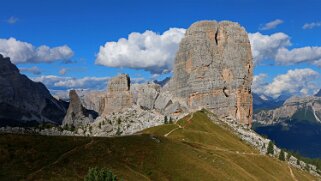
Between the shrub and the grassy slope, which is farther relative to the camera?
the grassy slope

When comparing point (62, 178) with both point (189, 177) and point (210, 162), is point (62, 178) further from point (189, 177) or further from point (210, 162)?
point (210, 162)

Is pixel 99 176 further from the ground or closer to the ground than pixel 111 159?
further from the ground

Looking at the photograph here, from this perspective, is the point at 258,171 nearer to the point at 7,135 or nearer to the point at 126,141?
the point at 126,141

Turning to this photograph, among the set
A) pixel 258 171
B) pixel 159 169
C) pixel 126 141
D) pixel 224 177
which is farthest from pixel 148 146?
pixel 258 171

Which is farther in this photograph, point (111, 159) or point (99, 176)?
point (111, 159)

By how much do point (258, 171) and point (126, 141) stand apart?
61052 millimetres

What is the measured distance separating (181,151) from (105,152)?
3169 centimetres

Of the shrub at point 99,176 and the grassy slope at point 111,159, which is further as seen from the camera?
the grassy slope at point 111,159

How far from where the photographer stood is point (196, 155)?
16850cm

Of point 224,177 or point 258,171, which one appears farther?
point 258,171

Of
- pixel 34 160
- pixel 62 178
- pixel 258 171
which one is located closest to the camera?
pixel 62 178

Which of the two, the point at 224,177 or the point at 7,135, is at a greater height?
the point at 7,135

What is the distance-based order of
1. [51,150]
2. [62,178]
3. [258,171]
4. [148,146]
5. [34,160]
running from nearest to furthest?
[62,178] → [34,160] → [51,150] → [148,146] → [258,171]

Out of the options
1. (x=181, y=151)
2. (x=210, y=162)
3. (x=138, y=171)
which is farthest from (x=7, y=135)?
(x=210, y=162)
